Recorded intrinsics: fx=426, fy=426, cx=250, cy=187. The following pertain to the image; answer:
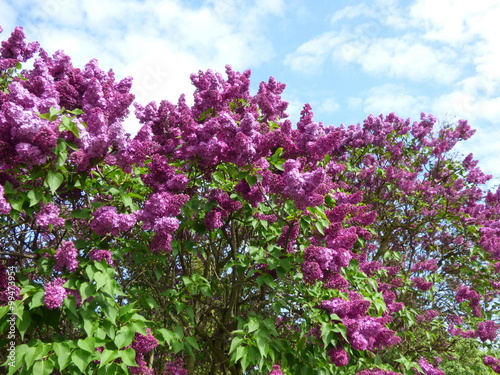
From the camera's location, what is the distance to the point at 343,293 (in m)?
3.80

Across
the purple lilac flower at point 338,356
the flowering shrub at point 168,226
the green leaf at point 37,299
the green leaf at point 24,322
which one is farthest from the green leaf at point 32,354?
the purple lilac flower at point 338,356

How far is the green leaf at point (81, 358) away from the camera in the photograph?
276 cm

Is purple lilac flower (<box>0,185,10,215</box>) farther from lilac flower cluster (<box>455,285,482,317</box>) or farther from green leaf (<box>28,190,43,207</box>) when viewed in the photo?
lilac flower cluster (<box>455,285,482,317</box>)

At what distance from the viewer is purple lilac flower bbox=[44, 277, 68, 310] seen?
2.88 meters

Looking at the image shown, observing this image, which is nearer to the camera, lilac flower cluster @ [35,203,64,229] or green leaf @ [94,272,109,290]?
green leaf @ [94,272,109,290]

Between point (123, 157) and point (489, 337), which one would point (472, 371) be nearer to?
point (489, 337)

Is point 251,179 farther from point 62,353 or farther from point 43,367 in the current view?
point 43,367

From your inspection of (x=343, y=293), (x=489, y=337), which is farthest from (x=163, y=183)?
(x=489, y=337)

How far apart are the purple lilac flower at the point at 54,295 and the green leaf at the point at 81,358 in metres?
0.34

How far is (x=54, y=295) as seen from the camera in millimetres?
2889

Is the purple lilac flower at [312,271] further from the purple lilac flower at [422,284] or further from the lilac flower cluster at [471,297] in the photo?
the lilac flower cluster at [471,297]

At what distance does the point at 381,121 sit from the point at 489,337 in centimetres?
415

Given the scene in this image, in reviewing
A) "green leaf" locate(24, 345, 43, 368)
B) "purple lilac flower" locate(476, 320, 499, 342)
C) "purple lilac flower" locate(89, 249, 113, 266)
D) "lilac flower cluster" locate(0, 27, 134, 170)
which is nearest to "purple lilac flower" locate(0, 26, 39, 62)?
"lilac flower cluster" locate(0, 27, 134, 170)

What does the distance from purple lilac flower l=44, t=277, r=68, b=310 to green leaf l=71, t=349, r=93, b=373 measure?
343 millimetres
